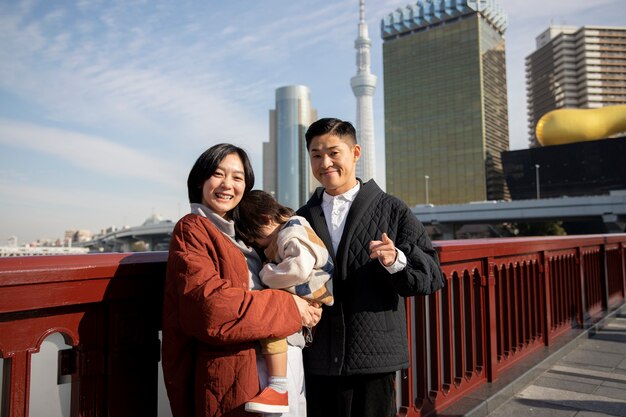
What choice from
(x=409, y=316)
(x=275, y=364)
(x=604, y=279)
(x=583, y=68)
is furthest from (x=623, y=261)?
(x=583, y=68)

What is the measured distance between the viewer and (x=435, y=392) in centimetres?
304

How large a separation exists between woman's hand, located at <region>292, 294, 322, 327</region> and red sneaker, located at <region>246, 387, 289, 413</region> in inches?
10.9

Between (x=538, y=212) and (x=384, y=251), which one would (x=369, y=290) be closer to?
(x=384, y=251)

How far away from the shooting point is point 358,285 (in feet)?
7.06

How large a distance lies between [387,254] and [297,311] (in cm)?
48

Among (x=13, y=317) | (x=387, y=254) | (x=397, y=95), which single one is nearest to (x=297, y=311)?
(x=387, y=254)

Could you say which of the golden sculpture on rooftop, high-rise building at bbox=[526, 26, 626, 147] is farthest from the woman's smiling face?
high-rise building at bbox=[526, 26, 626, 147]

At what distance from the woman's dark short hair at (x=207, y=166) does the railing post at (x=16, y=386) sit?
2.65 feet

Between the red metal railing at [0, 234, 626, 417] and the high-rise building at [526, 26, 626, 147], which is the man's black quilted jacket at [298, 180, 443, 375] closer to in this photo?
the red metal railing at [0, 234, 626, 417]

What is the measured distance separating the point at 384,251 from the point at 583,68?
142661 mm

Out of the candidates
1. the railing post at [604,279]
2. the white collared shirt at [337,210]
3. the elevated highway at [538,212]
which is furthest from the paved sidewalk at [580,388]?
the elevated highway at [538,212]

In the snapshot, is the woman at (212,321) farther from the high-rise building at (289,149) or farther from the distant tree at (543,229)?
the high-rise building at (289,149)

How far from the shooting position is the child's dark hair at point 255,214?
1.90 metres

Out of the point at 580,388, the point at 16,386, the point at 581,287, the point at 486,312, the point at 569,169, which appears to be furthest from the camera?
the point at 569,169
